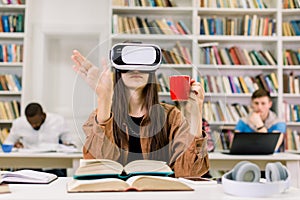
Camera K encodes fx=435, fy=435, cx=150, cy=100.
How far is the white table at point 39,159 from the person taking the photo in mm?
2893

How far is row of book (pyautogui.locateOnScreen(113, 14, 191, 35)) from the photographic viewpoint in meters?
1.30

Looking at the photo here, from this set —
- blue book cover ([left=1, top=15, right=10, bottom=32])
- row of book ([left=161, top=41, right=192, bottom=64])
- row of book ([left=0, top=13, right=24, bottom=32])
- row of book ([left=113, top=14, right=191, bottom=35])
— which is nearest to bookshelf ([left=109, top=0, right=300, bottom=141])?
row of book ([left=113, top=14, right=191, bottom=35])

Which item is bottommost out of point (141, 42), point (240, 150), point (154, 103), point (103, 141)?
point (240, 150)

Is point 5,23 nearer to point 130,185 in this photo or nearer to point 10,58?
point 10,58

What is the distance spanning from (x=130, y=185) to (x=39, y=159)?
2.02 m

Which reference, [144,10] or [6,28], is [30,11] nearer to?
[6,28]

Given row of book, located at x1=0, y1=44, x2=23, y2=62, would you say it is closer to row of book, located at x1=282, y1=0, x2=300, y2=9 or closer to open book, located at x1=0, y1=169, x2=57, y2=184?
row of book, located at x1=282, y1=0, x2=300, y2=9

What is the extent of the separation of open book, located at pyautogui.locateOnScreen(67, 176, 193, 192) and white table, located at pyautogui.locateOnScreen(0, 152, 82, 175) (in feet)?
6.19

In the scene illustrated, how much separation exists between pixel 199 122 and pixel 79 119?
352 millimetres

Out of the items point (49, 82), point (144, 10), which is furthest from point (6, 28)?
point (144, 10)

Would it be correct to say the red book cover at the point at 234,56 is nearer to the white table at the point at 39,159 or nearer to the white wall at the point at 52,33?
the white wall at the point at 52,33

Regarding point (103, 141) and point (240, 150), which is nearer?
point (103, 141)

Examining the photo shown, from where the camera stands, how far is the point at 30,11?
446 centimetres

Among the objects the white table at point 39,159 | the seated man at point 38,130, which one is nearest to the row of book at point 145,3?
the seated man at point 38,130
